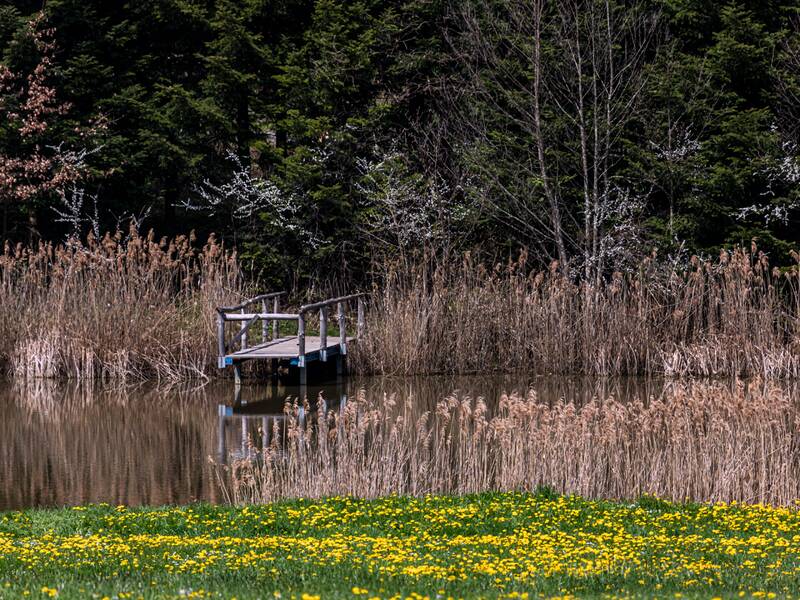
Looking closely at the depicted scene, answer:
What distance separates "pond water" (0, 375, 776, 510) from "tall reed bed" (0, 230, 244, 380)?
0.50m

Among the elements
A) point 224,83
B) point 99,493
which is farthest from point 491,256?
point 99,493

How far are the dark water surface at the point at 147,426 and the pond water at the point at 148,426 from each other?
0.01 metres

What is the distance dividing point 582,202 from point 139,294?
9.15 m

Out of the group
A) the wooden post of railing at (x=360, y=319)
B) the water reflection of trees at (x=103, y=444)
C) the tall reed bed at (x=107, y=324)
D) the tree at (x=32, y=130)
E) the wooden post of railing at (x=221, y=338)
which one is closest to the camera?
the water reflection of trees at (x=103, y=444)

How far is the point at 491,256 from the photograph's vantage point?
1008 inches

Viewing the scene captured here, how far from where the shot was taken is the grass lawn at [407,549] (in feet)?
21.9

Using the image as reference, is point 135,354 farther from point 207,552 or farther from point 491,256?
point 207,552

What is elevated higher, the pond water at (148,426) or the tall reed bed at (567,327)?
the tall reed bed at (567,327)

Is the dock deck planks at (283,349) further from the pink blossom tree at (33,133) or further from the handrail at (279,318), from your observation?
the pink blossom tree at (33,133)

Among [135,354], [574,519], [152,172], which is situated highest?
[152,172]

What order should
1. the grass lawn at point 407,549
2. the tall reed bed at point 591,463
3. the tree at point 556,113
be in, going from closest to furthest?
the grass lawn at point 407,549 → the tall reed bed at point 591,463 → the tree at point 556,113

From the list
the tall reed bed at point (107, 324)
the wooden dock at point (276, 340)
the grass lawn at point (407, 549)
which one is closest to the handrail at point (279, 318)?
the wooden dock at point (276, 340)

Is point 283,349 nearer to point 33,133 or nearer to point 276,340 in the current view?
point 276,340

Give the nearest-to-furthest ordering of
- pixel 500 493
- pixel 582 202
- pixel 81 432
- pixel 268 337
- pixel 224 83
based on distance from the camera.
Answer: pixel 500 493
pixel 81 432
pixel 268 337
pixel 582 202
pixel 224 83
